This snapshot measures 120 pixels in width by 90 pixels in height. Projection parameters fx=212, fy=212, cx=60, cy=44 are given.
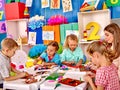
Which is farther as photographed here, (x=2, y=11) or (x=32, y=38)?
(x=2, y=11)

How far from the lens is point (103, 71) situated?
1303 millimetres

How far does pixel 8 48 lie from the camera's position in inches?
66.2

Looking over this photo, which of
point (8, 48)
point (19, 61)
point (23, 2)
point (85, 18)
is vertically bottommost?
point (19, 61)

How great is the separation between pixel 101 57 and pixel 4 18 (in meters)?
3.00

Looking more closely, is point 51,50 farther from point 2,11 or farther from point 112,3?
point 2,11

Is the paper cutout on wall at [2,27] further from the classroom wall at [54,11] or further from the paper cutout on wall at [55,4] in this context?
the paper cutout on wall at [55,4]

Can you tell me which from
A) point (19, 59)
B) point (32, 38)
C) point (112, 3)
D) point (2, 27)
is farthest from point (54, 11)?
point (19, 59)

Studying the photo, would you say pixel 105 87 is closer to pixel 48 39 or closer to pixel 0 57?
pixel 0 57

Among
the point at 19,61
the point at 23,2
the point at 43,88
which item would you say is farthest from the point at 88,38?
the point at 43,88

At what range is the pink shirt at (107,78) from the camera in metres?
1.30

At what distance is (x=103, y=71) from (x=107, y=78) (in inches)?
2.0

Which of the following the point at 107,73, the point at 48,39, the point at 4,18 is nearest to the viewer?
the point at 107,73

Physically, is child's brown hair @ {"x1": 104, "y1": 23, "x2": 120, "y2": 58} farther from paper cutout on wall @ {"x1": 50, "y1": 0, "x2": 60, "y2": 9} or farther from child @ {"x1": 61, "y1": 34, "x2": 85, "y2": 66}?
paper cutout on wall @ {"x1": 50, "y1": 0, "x2": 60, "y2": 9}

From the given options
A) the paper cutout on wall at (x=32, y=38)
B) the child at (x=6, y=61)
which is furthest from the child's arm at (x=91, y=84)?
the paper cutout on wall at (x=32, y=38)
